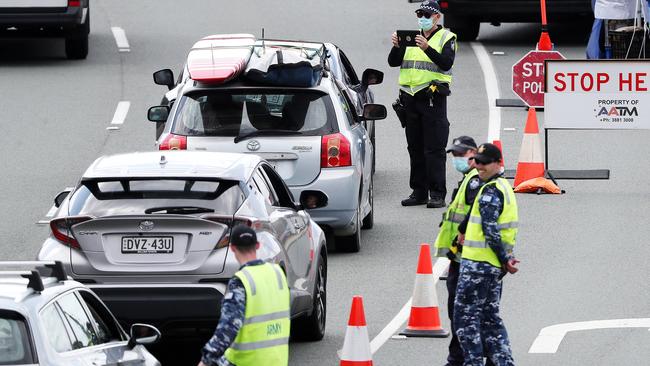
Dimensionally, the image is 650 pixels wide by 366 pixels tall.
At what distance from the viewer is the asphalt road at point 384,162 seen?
13852 mm

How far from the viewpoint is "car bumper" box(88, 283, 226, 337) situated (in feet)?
37.1

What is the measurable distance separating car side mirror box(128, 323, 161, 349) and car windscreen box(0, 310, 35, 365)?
4.35 feet

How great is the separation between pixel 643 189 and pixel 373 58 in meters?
8.76

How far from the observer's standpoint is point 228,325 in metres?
9.09

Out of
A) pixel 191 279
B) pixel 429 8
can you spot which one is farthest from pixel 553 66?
pixel 191 279

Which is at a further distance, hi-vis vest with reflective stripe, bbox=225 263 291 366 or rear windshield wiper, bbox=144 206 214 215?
rear windshield wiper, bbox=144 206 214 215

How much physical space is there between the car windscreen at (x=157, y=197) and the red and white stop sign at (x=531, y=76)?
9.70 m

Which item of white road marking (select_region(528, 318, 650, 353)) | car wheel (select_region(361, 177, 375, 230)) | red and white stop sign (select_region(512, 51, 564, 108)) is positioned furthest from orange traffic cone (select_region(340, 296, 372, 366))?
red and white stop sign (select_region(512, 51, 564, 108))

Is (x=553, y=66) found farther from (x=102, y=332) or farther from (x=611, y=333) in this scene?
(x=102, y=332)

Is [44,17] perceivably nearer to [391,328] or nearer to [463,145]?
[391,328]

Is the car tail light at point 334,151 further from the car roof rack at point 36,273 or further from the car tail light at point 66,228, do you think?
the car roof rack at point 36,273

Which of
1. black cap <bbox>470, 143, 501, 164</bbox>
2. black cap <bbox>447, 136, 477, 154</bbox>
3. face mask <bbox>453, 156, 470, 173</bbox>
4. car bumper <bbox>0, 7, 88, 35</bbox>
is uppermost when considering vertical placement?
black cap <bbox>470, 143, 501, 164</bbox>

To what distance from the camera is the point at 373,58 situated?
27.3m

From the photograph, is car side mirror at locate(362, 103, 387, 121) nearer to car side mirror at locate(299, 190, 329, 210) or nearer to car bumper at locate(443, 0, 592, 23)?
car side mirror at locate(299, 190, 329, 210)
